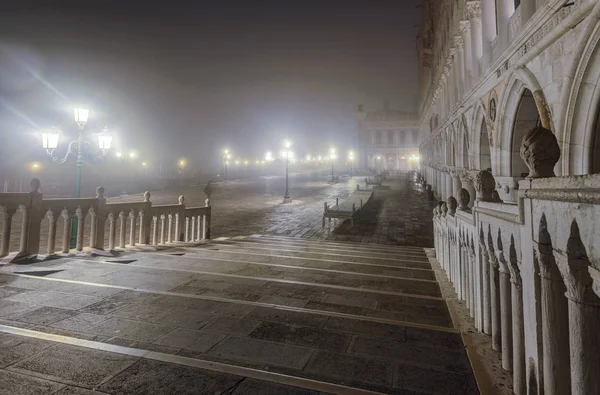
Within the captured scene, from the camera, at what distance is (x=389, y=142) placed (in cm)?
5953

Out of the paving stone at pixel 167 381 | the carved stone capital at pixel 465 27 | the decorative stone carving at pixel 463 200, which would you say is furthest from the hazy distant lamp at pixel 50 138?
the carved stone capital at pixel 465 27

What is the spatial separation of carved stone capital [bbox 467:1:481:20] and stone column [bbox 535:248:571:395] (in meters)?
12.7

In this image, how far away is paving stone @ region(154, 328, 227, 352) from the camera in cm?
238

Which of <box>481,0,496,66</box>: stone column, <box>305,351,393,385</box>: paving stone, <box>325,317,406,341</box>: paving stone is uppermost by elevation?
<box>481,0,496,66</box>: stone column

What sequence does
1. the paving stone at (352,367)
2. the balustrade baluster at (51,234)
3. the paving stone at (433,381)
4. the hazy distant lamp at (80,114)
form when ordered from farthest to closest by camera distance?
the hazy distant lamp at (80,114) → the balustrade baluster at (51,234) → the paving stone at (352,367) → the paving stone at (433,381)

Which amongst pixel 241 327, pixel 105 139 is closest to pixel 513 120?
pixel 241 327

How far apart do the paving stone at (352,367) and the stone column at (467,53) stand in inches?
487

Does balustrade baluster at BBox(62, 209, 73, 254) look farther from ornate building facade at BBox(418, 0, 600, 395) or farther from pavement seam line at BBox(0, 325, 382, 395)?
ornate building facade at BBox(418, 0, 600, 395)

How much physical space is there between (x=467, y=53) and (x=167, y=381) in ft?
Answer: 47.7

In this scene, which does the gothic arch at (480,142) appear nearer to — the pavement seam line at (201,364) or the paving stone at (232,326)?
the paving stone at (232,326)

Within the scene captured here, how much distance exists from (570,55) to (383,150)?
2229 inches

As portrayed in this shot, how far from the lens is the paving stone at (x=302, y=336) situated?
8.03ft

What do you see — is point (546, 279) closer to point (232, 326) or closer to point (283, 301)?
point (232, 326)

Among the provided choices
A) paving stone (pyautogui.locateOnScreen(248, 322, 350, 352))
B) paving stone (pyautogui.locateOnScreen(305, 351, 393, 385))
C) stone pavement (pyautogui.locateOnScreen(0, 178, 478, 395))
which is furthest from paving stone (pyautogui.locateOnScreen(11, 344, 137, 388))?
paving stone (pyautogui.locateOnScreen(305, 351, 393, 385))
